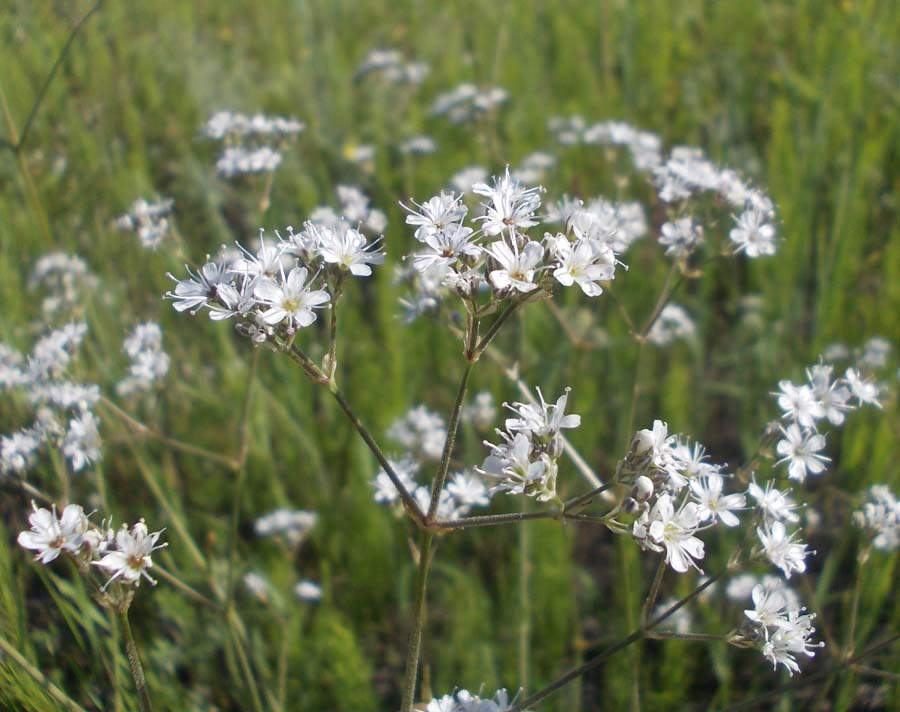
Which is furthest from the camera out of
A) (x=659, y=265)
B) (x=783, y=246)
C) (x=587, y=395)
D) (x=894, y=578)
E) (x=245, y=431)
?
(x=659, y=265)

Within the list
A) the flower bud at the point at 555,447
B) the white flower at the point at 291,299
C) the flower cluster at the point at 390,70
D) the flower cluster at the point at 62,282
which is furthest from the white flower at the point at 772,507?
the flower cluster at the point at 390,70

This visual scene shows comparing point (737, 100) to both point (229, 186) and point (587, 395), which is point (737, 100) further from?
point (229, 186)

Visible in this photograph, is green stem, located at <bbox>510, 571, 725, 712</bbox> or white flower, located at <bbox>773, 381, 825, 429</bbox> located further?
white flower, located at <bbox>773, 381, 825, 429</bbox>

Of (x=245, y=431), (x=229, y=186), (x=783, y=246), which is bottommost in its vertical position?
(x=245, y=431)

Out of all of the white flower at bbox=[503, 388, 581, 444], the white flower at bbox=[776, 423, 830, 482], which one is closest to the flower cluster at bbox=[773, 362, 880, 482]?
the white flower at bbox=[776, 423, 830, 482]

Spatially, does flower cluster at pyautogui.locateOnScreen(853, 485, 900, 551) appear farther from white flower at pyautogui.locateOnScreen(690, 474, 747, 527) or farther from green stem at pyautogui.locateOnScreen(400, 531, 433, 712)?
green stem at pyautogui.locateOnScreen(400, 531, 433, 712)

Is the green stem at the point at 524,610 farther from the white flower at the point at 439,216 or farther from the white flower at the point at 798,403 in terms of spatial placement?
the white flower at the point at 439,216

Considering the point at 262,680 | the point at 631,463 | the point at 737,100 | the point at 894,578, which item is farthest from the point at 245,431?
the point at 737,100
